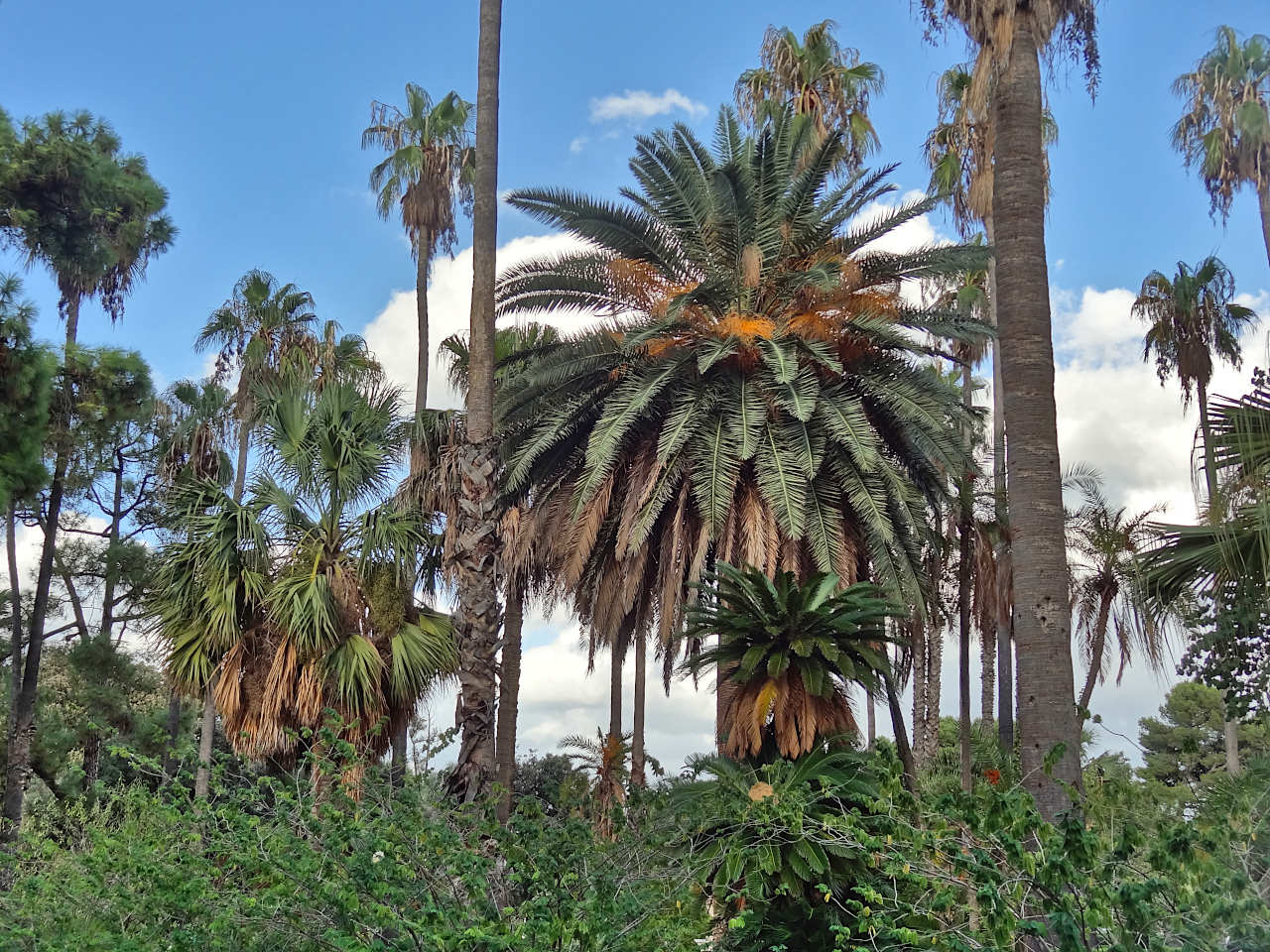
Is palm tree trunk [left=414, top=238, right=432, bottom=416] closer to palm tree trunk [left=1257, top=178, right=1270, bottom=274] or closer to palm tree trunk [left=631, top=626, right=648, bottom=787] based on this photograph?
palm tree trunk [left=631, top=626, right=648, bottom=787]

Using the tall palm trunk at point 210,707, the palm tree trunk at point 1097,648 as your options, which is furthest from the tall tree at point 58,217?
the palm tree trunk at point 1097,648

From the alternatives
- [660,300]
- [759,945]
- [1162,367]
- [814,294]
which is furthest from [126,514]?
[1162,367]

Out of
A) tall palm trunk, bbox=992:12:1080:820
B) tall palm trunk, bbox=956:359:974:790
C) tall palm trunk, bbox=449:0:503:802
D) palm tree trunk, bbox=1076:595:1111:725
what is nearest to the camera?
tall palm trunk, bbox=992:12:1080:820

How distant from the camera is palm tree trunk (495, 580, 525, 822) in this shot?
64.7ft

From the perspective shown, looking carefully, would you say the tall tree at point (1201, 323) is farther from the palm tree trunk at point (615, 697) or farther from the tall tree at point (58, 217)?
the tall tree at point (58, 217)

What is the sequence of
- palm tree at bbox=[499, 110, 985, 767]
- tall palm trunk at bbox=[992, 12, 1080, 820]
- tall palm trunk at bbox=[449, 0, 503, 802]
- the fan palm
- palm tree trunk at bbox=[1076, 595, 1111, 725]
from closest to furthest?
tall palm trunk at bbox=[992, 12, 1080, 820] < the fan palm < tall palm trunk at bbox=[449, 0, 503, 802] < palm tree at bbox=[499, 110, 985, 767] < palm tree trunk at bbox=[1076, 595, 1111, 725]

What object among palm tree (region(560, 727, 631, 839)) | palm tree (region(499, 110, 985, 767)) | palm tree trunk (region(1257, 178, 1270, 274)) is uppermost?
palm tree trunk (region(1257, 178, 1270, 274))

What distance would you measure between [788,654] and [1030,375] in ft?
12.2

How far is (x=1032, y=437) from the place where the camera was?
34.1 ft

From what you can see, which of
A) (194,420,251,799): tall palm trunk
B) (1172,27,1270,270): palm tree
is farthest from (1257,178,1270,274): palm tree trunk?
(194,420,251,799): tall palm trunk

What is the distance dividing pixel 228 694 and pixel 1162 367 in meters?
21.6

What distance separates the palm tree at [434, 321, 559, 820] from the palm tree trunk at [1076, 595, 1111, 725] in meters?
11.2

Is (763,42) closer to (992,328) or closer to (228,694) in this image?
(992,328)

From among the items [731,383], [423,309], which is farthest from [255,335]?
[731,383]
